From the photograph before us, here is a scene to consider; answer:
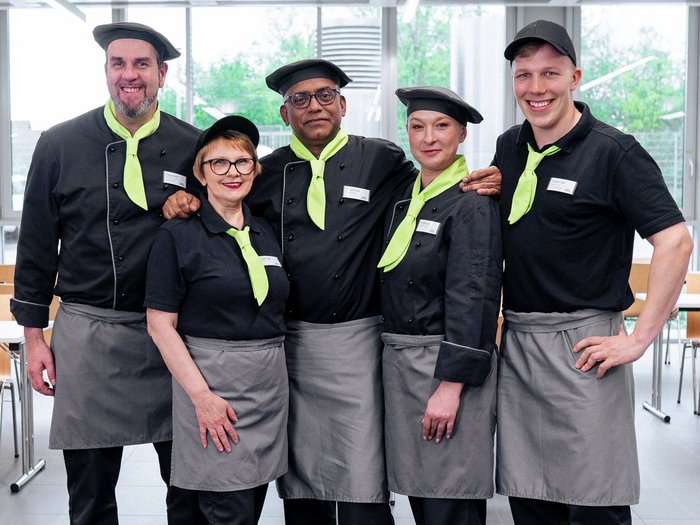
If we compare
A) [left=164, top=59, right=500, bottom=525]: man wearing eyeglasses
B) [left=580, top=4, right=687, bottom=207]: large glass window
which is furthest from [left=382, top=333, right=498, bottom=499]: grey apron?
[left=580, top=4, right=687, bottom=207]: large glass window

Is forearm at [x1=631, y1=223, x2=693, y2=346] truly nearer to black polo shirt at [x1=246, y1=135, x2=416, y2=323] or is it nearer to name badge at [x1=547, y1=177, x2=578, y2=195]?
name badge at [x1=547, y1=177, x2=578, y2=195]

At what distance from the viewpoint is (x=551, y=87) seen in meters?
2.32

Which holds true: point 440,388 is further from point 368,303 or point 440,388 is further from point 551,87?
point 551,87

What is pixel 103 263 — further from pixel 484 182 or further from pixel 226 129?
pixel 484 182

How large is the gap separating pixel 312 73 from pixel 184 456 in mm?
1279

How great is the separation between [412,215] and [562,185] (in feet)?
1.51

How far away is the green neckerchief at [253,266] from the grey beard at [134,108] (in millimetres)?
533

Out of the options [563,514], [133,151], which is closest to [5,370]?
[133,151]

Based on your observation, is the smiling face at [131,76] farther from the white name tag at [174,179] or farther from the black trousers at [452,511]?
the black trousers at [452,511]

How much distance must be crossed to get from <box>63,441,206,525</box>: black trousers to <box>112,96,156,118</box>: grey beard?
109 centimetres

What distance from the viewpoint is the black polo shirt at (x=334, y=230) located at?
8.60 feet

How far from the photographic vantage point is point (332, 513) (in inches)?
114

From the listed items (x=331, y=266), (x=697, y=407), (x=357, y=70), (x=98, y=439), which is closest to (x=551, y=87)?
(x=331, y=266)

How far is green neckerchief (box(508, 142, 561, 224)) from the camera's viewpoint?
2.35m
